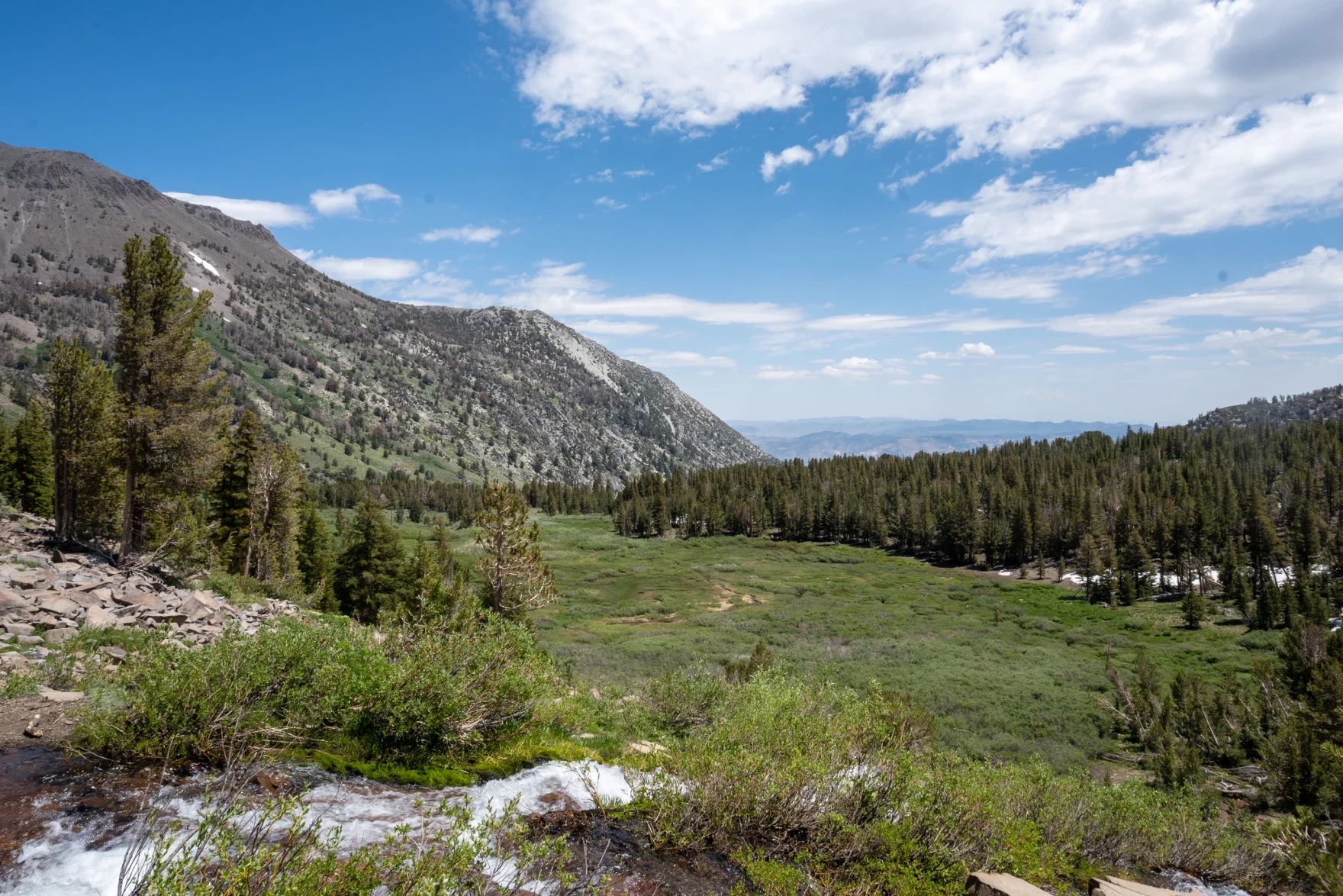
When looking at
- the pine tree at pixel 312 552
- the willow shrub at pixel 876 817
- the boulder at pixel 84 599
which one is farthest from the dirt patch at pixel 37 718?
the pine tree at pixel 312 552

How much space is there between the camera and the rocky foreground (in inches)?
492

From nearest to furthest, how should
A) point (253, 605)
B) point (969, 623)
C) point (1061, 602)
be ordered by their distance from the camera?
point (253, 605), point (969, 623), point (1061, 602)

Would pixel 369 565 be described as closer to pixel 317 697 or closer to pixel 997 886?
pixel 317 697

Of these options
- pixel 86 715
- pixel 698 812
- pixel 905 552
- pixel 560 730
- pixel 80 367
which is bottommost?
pixel 905 552

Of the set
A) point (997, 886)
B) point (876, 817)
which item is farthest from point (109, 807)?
point (997, 886)

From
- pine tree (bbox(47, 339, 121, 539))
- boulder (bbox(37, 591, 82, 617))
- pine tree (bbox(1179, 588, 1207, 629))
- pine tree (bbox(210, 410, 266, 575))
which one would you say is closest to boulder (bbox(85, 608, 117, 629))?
boulder (bbox(37, 591, 82, 617))

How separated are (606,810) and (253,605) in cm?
1793

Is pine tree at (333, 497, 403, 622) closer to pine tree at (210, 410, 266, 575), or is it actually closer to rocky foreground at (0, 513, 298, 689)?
pine tree at (210, 410, 266, 575)

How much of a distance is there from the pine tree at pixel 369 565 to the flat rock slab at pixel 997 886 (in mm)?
37946

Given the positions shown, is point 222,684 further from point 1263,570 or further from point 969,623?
point 1263,570

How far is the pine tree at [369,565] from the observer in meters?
40.1

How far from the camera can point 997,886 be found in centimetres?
777

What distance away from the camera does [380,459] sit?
193 m

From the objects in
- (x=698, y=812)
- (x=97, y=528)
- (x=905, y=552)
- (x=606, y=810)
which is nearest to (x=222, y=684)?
(x=606, y=810)
